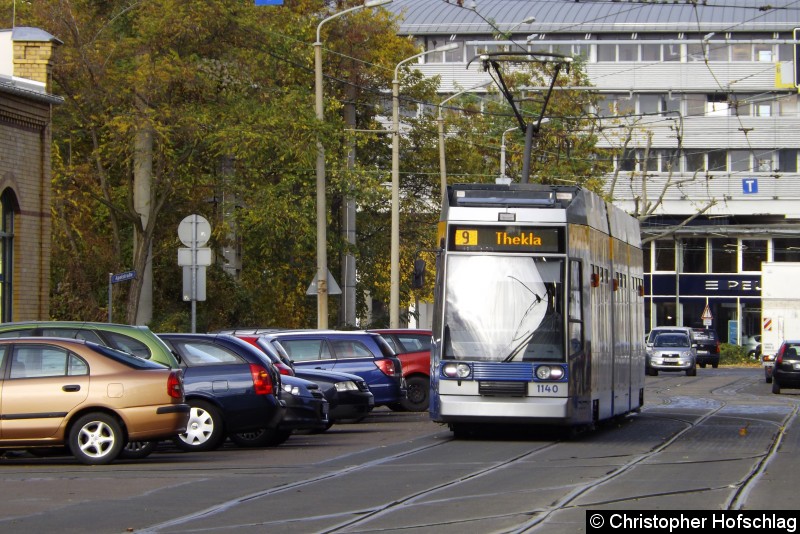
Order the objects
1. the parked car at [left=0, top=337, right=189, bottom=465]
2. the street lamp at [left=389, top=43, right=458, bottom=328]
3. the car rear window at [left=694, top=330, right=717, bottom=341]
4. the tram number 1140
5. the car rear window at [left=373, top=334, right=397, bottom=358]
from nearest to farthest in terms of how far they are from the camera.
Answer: the parked car at [left=0, top=337, right=189, bottom=465] → the tram number 1140 → the car rear window at [left=373, top=334, right=397, bottom=358] → the street lamp at [left=389, top=43, right=458, bottom=328] → the car rear window at [left=694, top=330, right=717, bottom=341]

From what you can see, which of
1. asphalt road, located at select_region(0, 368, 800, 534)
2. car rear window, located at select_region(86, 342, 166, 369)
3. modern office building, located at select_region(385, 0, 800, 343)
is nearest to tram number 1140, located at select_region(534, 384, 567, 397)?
asphalt road, located at select_region(0, 368, 800, 534)

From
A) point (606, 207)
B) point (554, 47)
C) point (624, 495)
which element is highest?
point (554, 47)

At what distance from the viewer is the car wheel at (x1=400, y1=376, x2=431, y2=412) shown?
94.5 feet

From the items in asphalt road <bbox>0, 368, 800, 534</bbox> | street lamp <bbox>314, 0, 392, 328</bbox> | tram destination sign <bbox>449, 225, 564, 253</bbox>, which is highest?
street lamp <bbox>314, 0, 392, 328</bbox>

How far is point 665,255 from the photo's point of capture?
83.9m

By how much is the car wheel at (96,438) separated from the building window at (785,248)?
69.1 metres

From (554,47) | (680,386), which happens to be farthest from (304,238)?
(554,47)

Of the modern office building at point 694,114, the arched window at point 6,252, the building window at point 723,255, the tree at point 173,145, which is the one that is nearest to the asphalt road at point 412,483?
the arched window at point 6,252

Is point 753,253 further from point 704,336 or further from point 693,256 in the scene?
point 704,336

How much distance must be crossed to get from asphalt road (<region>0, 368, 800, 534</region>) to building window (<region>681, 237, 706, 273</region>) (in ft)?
203

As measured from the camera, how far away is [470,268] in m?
19.1

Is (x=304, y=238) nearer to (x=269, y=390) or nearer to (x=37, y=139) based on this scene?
(x=37, y=139)

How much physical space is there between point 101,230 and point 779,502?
2646cm

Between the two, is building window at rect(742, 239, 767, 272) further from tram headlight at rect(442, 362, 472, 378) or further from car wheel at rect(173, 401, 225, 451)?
car wheel at rect(173, 401, 225, 451)
